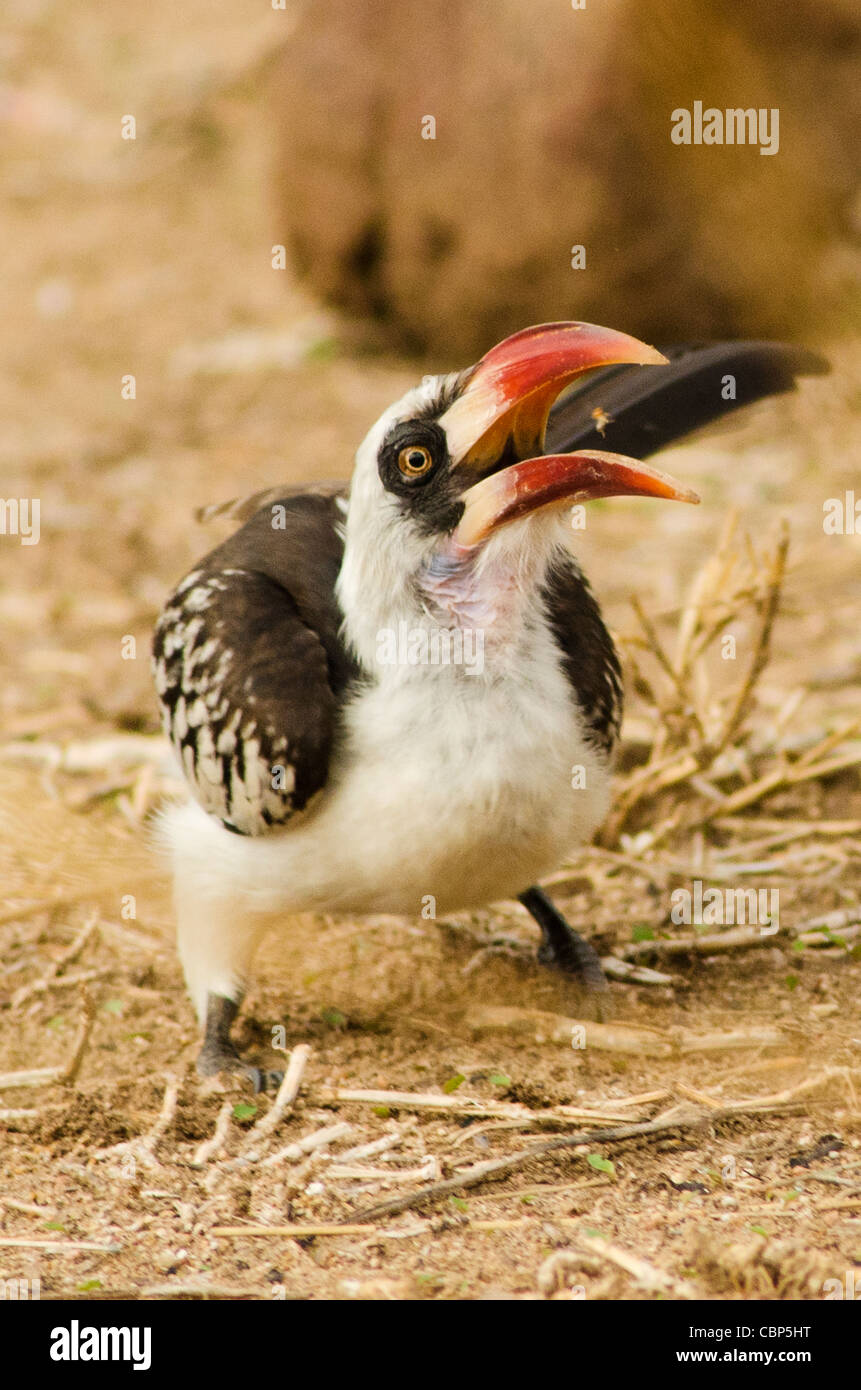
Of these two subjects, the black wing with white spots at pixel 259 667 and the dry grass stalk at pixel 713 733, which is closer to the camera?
the black wing with white spots at pixel 259 667

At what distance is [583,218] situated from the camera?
7738 millimetres

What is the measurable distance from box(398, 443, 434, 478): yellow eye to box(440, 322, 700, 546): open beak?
0.19 ft

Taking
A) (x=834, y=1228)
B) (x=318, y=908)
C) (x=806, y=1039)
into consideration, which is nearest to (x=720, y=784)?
(x=806, y=1039)

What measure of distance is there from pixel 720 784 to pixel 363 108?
15.7ft

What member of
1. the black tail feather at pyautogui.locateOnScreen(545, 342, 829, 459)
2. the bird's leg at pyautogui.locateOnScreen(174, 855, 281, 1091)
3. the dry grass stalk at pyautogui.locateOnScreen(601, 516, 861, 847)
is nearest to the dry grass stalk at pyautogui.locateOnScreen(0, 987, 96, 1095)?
the bird's leg at pyautogui.locateOnScreen(174, 855, 281, 1091)

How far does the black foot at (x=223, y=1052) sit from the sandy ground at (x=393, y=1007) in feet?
0.27

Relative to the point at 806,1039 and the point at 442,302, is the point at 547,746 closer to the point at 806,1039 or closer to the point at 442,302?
the point at 806,1039

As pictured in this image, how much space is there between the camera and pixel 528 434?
11.5 ft

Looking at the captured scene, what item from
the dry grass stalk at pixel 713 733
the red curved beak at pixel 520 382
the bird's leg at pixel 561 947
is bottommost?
the bird's leg at pixel 561 947

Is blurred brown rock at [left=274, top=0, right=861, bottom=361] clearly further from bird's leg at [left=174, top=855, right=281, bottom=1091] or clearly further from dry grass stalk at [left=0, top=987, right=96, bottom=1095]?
dry grass stalk at [left=0, top=987, right=96, bottom=1095]

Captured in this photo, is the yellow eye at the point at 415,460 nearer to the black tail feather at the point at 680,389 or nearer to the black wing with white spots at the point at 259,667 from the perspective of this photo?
the black wing with white spots at the point at 259,667

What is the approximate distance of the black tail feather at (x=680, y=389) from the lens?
4.15 meters

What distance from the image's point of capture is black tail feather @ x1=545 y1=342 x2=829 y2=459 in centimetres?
415

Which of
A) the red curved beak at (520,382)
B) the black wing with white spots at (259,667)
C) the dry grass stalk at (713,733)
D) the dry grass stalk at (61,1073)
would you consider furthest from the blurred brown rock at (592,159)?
the dry grass stalk at (61,1073)
